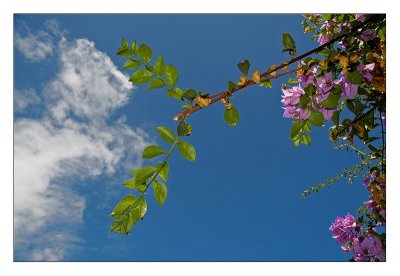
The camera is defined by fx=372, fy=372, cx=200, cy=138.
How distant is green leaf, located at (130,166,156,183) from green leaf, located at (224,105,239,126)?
0.57ft

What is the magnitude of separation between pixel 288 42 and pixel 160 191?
442 mm

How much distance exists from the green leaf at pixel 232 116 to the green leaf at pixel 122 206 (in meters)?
0.22

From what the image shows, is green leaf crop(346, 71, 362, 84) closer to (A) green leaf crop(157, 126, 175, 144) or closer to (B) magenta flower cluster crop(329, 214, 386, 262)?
(A) green leaf crop(157, 126, 175, 144)

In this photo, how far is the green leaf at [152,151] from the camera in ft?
1.96

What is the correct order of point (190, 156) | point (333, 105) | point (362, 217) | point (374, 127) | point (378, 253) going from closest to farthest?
point (190, 156)
point (333, 105)
point (374, 127)
point (378, 253)
point (362, 217)

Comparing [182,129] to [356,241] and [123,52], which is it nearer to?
[123,52]

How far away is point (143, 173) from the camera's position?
60 centimetres

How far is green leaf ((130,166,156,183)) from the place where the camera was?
1.96 feet

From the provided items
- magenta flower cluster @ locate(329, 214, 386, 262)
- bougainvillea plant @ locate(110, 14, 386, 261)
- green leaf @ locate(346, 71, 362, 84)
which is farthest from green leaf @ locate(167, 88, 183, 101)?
magenta flower cluster @ locate(329, 214, 386, 262)

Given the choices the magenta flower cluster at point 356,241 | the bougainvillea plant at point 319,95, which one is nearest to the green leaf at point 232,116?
the bougainvillea plant at point 319,95
